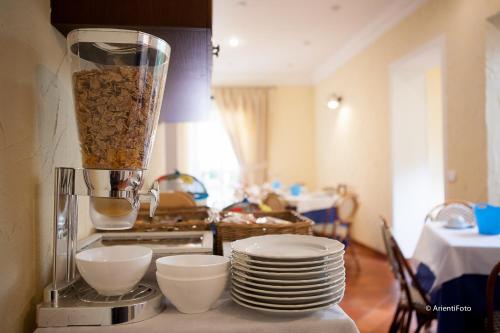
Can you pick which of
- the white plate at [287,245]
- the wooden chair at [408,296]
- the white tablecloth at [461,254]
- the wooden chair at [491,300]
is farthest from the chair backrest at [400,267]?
the white plate at [287,245]

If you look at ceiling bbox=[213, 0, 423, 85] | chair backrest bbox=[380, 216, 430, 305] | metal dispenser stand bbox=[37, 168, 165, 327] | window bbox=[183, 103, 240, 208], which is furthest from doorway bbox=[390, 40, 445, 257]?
metal dispenser stand bbox=[37, 168, 165, 327]

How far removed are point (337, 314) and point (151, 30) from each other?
29.9 inches

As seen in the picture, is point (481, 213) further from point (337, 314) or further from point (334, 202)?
point (334, 202)

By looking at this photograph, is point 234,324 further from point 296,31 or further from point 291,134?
point 291,134

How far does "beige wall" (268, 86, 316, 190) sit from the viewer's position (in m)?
7.54

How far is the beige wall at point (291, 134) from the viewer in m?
7.54

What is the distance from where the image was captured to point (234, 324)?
733mm

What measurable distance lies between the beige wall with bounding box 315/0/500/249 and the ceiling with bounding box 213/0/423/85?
21 cm

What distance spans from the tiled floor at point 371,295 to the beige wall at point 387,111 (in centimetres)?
72

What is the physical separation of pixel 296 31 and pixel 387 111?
1.51 m

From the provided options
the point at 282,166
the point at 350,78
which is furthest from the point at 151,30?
the point at 282,166

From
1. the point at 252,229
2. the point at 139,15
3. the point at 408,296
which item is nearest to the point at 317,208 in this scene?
the point at 408,296

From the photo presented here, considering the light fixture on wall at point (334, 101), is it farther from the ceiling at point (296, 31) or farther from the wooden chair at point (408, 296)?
the wooden chair at point (408, 296)

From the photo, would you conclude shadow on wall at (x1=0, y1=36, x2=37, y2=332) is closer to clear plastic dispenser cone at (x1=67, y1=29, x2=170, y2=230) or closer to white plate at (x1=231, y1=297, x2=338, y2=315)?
clear plastic dispenser cone at (x1=67, y1=29, x2=170, y2=230)
